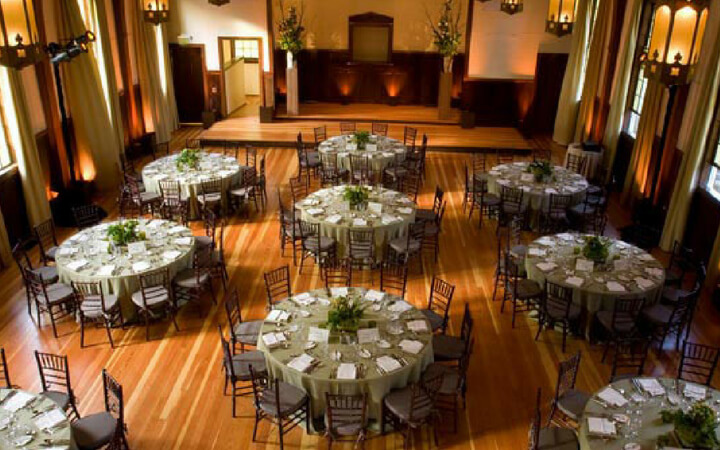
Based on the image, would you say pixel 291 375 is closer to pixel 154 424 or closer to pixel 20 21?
pixel 154 424

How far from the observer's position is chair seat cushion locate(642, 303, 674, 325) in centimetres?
805

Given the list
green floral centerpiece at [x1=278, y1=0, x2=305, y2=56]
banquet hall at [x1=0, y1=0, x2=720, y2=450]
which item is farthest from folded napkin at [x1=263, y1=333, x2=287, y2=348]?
green floral centerpiece at [x1=278, y1=0, x2=305, y2=56]

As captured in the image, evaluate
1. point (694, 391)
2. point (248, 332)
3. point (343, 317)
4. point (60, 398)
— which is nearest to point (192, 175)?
point (248, 332)

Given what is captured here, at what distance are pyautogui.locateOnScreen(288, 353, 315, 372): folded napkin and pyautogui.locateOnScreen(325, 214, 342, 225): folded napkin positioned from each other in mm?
3661

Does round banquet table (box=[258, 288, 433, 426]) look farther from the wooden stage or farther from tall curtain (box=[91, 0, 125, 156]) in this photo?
the wooden stage

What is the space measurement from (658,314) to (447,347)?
3.08 m

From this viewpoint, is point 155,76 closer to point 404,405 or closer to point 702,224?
point 404,405

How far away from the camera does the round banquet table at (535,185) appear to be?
38.1ft

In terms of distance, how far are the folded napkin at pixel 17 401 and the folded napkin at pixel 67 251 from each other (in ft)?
10.6

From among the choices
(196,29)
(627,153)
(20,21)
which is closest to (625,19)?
(627,153)

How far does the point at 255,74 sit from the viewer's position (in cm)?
2197

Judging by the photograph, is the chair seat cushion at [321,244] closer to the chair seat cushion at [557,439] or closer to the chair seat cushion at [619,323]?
the chair seat cushion at [619,323]

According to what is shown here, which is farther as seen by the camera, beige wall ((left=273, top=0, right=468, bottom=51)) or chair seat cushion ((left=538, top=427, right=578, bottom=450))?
beige wall ((left=273, top=0, right=468, bottom=51))

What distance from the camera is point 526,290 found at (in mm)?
8766
